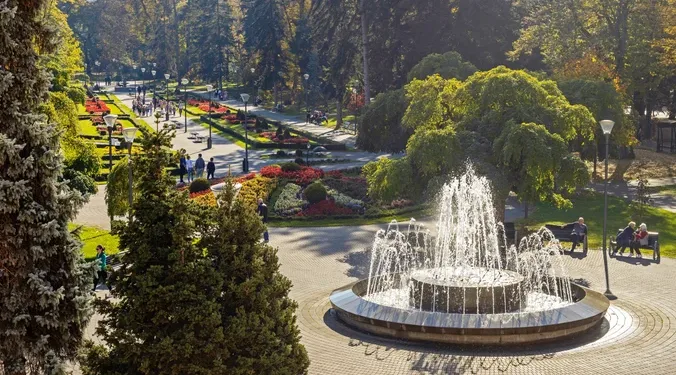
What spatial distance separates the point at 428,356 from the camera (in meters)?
17.3

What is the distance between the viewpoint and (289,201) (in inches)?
1353

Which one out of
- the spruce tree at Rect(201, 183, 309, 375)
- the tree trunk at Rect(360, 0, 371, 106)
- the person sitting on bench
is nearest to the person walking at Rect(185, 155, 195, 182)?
the tree trunk at Rect(360, 0, 371, 106)

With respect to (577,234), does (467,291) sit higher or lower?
lower

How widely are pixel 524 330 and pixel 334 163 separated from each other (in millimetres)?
29530

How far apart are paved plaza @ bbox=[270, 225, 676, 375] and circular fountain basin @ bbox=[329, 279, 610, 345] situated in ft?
0.74

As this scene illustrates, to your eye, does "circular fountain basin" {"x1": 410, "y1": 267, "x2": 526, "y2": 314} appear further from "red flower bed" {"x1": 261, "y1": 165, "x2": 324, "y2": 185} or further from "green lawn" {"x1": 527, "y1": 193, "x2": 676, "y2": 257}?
"red flower bed" {"x1": 261, "y1": 165, "x2": 324, "y2": 185}

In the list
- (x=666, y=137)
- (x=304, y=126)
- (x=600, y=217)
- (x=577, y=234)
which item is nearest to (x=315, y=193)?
(x=600, y=217)

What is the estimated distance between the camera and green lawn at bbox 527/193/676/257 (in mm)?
29641

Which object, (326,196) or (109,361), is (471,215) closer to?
(326,196)

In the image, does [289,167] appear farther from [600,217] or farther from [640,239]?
[640,239]

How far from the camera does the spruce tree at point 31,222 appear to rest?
1080 centimetres

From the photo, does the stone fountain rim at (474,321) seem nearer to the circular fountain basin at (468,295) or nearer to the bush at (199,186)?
the circular fountain basin at (468,295)

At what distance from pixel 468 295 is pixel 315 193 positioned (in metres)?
15.6

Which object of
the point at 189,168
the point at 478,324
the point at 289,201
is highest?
the point at 189,168
